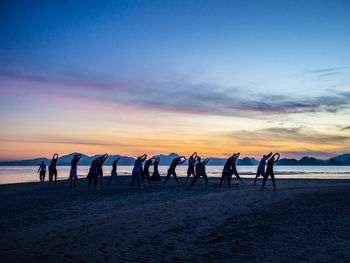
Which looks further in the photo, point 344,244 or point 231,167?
point 231,167

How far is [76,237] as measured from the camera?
7293 mm

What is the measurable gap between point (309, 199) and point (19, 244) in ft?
36.3

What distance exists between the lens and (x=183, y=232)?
25.0ft

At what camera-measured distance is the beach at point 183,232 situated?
5.86 m

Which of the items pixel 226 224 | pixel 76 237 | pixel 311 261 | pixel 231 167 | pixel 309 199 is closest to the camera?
pixel 311 261

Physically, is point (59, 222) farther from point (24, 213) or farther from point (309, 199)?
point (309, 199)

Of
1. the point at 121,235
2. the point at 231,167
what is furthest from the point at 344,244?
the point at 231,167

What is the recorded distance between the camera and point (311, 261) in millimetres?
5398

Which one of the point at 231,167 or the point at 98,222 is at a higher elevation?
the point at 231,167

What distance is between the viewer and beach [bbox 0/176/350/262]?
586 centimetres

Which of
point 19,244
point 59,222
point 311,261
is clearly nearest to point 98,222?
point 59,222

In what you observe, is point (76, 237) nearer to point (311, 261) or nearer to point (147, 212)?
point (147, 212)

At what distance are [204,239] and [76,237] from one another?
3.22m

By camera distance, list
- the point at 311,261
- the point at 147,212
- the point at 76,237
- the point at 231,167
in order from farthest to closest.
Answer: the point at 231,167, the point at 147,212, the point at 76,237, the point at 311,261
